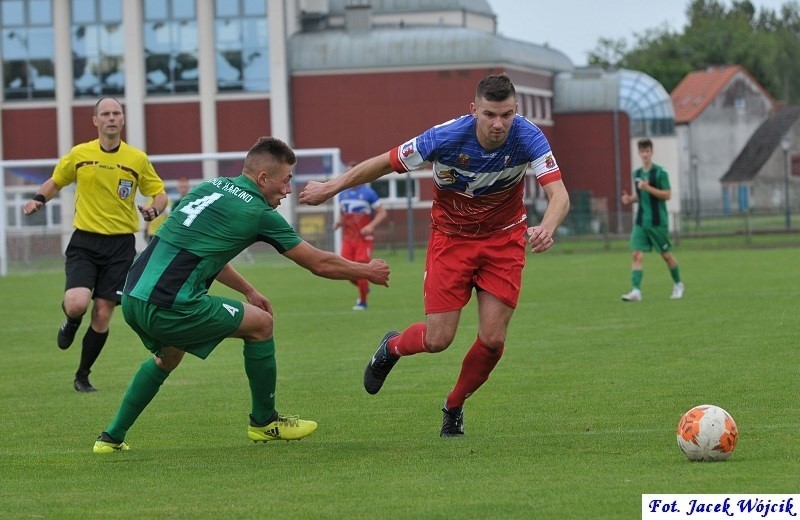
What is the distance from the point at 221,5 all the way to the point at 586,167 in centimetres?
1884

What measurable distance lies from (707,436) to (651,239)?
12.9 meters

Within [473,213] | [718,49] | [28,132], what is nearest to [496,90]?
[473,213]

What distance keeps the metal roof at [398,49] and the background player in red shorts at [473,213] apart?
4862 cm

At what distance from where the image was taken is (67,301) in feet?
36.1

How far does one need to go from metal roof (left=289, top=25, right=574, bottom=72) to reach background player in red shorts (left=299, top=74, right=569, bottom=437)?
48620mm

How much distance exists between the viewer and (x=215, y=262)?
25.0 feet

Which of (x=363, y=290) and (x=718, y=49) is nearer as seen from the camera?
(x=363, y=290)

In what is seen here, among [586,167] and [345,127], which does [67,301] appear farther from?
[586,167]

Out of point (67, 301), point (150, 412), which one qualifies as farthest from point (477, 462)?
point (67, 301)

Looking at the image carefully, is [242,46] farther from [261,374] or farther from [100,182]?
[261,374]

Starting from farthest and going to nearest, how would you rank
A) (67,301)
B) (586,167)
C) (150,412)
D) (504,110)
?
1. (586,167)
2. (67,301)
3. (150,412)
4. (504,110)

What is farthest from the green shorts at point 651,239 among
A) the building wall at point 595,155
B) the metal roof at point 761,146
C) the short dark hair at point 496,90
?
the metal roof at point 761,146

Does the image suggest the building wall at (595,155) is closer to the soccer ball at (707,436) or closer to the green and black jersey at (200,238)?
the green and black jersey at (200,238)

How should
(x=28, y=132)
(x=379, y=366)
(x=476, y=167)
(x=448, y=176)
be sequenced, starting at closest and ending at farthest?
1. (x=476, y=167)
2. (x=448, y=176)
3. (x=379, y=366)
4. (x=28, y=132)
